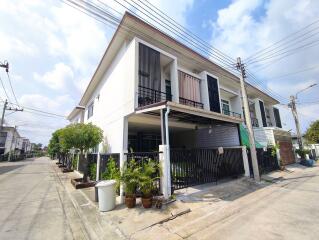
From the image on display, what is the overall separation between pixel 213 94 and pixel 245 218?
9.81 meters

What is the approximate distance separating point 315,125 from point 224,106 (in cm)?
2304

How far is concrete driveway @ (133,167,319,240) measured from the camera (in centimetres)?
410

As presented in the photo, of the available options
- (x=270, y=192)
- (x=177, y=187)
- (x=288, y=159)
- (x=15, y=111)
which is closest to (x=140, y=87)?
(x=177, y=187)

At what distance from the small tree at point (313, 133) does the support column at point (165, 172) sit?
111ft

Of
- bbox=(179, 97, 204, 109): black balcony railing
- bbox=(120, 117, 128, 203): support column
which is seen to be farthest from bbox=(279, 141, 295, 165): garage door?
bbox=(120, 117, 128, 203): support column

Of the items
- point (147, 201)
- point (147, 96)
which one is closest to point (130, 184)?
point (147, 201)

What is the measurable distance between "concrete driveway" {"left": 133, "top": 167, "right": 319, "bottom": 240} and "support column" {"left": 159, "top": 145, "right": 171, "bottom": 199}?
89cm

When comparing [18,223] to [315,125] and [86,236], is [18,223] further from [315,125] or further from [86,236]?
[315,125]

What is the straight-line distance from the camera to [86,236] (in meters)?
4.42

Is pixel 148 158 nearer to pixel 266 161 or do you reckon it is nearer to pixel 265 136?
pixel 266 161

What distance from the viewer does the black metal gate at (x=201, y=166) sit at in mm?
7191

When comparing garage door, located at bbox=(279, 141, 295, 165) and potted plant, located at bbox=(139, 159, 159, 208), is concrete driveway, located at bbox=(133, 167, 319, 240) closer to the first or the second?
potted plant, located at bbox=(139, 159, 159, 208)

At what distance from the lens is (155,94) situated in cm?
951

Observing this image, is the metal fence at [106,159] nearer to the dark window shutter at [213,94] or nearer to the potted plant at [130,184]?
the potted plant at [130,184]
